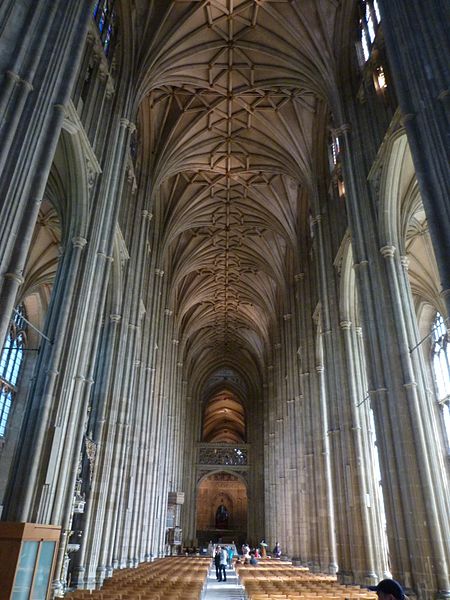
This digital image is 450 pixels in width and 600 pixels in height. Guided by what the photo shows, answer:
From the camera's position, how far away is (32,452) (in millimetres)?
9953

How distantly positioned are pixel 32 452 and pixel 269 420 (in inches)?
1233

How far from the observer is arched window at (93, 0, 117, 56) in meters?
15.4

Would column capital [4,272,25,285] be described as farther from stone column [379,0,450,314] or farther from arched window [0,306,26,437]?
arched window [0,306,26,437]

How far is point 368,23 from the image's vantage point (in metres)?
16.0

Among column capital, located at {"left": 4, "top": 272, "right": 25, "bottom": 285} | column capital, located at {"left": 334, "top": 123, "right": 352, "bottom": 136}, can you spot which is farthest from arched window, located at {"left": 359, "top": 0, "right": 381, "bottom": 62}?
column capital, located at {"left": 4, "top": 272, "right": 25, "bottom": 285}

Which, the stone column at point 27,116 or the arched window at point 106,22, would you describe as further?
the arched window at point 106,22

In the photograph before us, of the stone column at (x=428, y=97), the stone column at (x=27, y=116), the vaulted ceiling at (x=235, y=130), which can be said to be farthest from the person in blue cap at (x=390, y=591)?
the vaulted ceiling at (x=235, y=130)

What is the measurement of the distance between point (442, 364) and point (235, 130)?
1541cm

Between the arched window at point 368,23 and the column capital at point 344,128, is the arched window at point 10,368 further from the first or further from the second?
the arched window at point 368,23

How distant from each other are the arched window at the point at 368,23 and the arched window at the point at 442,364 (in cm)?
1216

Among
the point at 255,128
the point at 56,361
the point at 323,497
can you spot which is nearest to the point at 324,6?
the point at 255,128

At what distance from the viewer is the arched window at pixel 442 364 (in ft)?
71.2

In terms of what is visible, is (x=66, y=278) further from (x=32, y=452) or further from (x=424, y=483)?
(x=424, y=483)

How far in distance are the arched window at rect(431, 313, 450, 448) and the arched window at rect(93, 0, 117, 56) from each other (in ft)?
58.1
